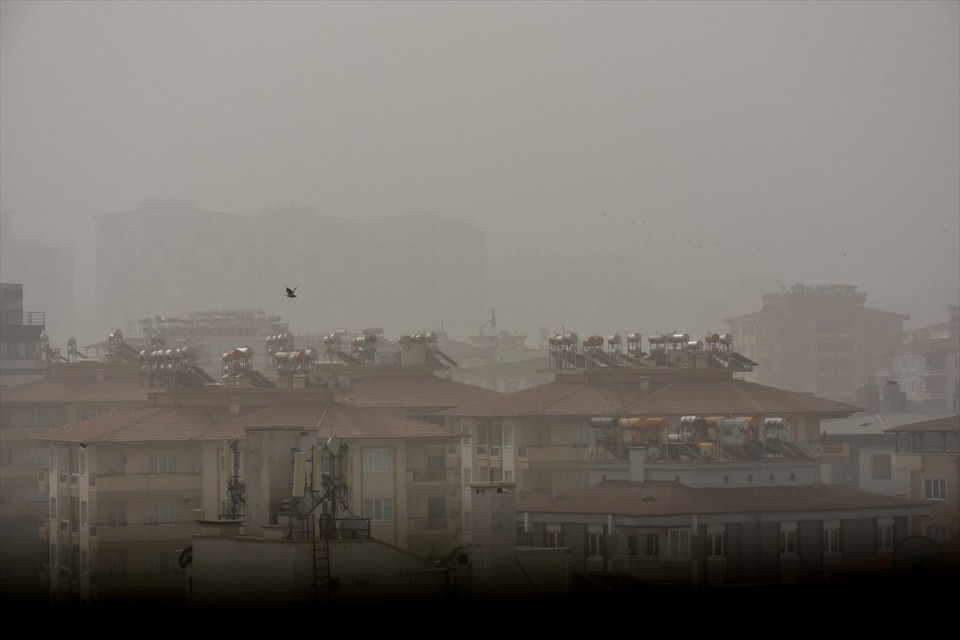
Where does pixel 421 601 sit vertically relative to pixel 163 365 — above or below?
below

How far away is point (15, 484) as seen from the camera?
124062 mm

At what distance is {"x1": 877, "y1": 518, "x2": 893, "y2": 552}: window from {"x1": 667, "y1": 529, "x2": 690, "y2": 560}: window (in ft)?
30.9

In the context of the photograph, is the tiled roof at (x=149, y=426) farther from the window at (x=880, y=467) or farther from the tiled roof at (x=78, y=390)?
the window at (x=880, y=467)

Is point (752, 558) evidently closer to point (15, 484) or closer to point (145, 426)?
point (145, 426)

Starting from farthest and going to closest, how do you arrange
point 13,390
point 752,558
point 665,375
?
point 13,390 < point 665,375 < point 752,558

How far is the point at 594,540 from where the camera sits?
292 feet

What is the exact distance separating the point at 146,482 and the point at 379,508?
10.3 m

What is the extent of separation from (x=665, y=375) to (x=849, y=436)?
14381 millimetres

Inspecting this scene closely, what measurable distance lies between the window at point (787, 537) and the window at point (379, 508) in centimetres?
1824

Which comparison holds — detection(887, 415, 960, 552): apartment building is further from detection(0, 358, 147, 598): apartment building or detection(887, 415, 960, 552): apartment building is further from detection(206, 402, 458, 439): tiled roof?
detection(0, 358, 147, 598): apartment building

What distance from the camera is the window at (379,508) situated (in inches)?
3856

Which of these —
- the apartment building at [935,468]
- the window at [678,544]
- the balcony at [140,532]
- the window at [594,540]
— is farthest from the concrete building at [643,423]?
the balcony at [140,532]

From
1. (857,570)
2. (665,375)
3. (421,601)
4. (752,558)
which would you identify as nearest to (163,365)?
→ (665,375)

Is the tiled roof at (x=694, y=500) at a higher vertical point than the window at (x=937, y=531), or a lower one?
higher
